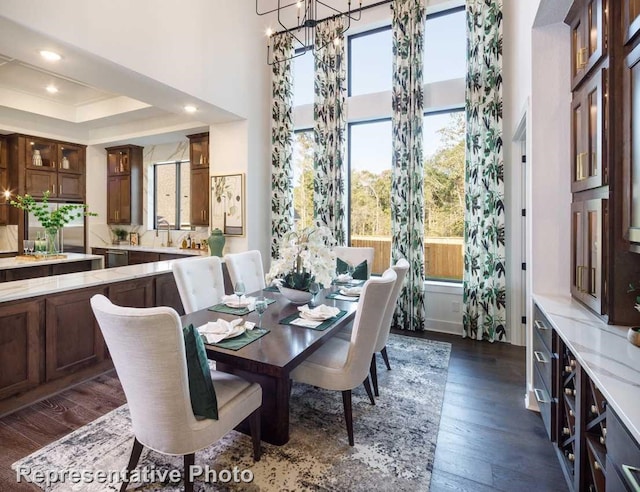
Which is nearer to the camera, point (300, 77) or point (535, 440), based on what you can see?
point (535, 440)

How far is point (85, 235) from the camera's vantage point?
6312 millimetres

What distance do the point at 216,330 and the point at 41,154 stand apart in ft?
19.2

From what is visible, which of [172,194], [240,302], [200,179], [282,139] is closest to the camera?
[240,302]

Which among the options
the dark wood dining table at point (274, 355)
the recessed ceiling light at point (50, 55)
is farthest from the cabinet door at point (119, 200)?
the dark wood dining table at point (274, 355)

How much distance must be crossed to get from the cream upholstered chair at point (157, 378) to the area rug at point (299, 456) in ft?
0.97

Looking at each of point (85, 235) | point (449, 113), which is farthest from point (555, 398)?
point (85, 235)

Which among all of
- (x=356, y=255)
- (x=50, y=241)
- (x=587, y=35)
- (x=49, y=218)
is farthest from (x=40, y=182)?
(x=587, y=35)

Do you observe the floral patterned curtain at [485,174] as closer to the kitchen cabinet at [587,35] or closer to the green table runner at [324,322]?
the kitchen cabinet at [587,35]

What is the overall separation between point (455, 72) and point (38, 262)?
5465 millimetres

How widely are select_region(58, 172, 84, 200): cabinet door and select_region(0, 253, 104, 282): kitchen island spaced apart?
2.21 m

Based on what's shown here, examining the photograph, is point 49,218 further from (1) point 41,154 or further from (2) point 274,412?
(2) point 274,412

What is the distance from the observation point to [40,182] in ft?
18.1

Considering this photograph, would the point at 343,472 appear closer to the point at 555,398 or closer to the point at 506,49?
the point at 555,398

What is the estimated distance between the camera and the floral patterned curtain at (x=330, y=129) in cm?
468
